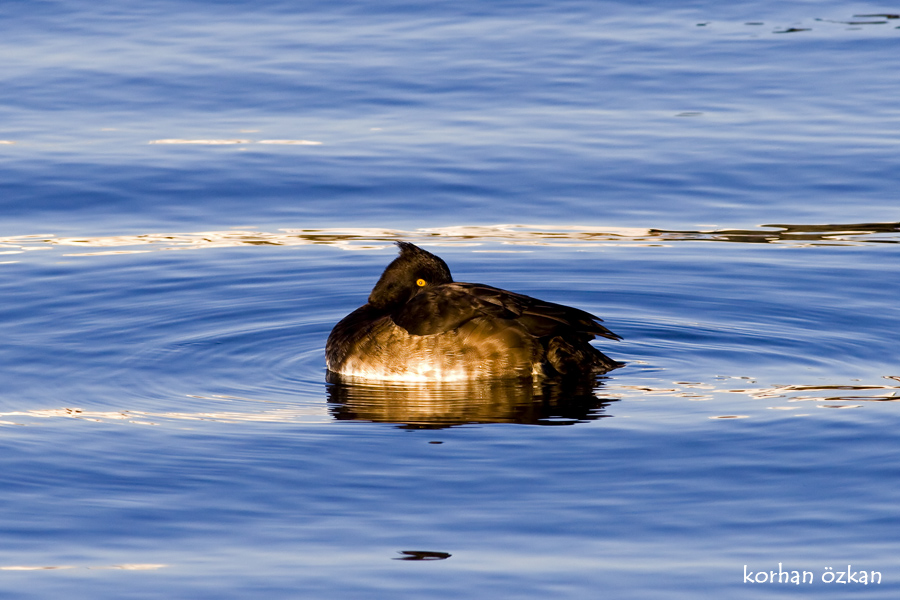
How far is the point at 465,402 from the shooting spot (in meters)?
9.61

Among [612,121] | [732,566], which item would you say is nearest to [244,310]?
[732,566]

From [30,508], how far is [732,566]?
12.2 ft

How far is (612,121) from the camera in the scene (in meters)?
18.0

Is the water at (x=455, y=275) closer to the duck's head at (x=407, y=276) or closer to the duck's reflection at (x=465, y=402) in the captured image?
the duck's reflection at (x=465, y=402)

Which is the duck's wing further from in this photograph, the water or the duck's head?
the duck's head

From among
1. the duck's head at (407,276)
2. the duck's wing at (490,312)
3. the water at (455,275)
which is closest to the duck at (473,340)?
the duck's wing at (490,312)

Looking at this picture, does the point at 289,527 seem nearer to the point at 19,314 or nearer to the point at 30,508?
the point at 30,508

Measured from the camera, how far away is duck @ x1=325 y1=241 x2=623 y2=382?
1001 cm

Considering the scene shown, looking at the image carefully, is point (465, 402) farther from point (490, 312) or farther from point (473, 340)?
point (490, 312)

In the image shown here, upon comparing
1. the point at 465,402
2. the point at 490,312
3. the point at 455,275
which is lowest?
the point at 465,402

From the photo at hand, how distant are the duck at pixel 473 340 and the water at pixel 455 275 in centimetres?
20

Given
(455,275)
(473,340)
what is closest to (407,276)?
(473,340)

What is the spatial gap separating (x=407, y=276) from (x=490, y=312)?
117 cm

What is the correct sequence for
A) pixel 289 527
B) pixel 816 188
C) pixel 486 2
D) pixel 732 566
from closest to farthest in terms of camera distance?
1. pixel 732 566
2. pixel 289 527
3. pixel 816 188
4. pixel 486 2
